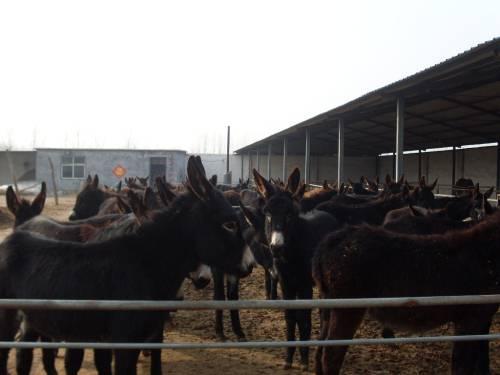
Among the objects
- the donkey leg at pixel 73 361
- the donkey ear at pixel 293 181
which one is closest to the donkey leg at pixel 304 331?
the donkey ear at pixel 293 181

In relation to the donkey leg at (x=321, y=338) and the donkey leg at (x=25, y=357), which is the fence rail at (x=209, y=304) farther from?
the donkey leg at (x=321, y=338)

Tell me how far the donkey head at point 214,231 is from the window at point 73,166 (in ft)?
123

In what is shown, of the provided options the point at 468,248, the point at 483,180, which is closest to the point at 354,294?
the point at 468,248

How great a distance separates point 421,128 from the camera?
2181 centimetres

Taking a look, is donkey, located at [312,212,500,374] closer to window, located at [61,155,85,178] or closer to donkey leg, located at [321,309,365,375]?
donkey leg, located at [321,309,365,375]

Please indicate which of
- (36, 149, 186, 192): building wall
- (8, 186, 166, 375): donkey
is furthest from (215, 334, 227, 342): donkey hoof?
(36, 149, 186, 192): building wall

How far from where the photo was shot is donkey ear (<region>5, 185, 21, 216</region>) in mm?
5430

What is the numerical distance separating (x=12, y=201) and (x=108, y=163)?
110 feet

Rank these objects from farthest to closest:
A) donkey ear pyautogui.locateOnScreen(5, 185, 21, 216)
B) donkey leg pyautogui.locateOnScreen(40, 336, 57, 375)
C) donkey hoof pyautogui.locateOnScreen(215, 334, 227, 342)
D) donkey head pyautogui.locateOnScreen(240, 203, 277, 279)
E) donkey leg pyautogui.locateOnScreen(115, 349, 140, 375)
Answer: donkey hoof pyautogui.locateOnScreen(215, 334, 227, 342) < donkey head pyautogui.locateOnScreen(240, 203, 277, 279) < donkey ear pyautogui.locateOnScreen(5, 185, 21, 216) < donkey leg pyautogui.locateOnScreen(40, 336, 57, 375) < donkey leg pyautogui.locateOnScreen(115, 349, 140, 375)

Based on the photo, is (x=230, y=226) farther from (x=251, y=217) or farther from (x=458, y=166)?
(x=458, y=166)

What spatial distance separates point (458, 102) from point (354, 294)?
13.3 meters

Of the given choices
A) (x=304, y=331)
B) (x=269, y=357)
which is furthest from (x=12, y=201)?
(x=304, y=331)

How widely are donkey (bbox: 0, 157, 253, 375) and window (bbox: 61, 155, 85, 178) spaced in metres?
37.0

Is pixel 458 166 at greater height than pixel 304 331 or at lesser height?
greater
